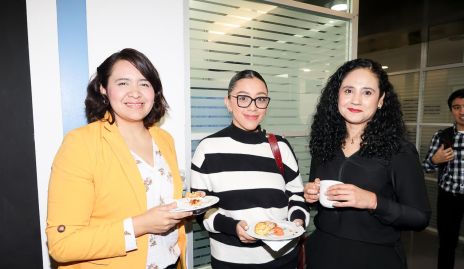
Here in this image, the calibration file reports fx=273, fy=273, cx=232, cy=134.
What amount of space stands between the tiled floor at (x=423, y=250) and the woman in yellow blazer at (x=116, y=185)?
14.2 feet

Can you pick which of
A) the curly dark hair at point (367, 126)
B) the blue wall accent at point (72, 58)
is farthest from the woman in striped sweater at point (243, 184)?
the blue wall accent at point (72, 58)

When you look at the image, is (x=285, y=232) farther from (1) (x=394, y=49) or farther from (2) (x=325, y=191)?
(1) (x=394, y=49)

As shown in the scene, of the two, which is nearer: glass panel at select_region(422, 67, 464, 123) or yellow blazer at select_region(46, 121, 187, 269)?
yellow blazer at select_region(46, 121, 187, 269)

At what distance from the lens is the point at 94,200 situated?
136cm

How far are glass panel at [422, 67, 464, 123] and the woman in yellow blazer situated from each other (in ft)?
20.5

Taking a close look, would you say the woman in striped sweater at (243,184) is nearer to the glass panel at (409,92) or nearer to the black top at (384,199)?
the black top at (384,199)

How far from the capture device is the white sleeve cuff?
4.36 ft

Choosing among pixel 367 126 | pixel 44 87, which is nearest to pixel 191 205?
pixel 367 126

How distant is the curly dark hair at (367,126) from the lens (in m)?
1.62

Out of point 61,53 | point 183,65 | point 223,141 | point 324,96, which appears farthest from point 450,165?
point 61,53

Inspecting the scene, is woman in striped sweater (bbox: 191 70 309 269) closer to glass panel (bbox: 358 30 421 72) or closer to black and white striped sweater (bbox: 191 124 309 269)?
black and white striped sweater (bbox: 191 124 309 269)

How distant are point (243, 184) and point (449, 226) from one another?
3.37m

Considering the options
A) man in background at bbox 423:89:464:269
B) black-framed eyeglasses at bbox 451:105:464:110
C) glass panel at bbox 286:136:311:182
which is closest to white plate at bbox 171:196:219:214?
glass panel at bbox 286:136:311:182

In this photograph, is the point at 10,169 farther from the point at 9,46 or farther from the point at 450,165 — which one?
the point at 450,165
